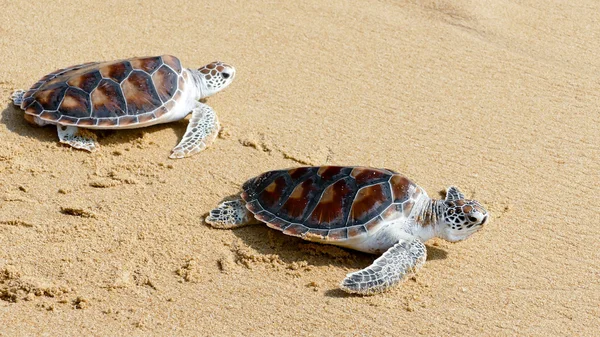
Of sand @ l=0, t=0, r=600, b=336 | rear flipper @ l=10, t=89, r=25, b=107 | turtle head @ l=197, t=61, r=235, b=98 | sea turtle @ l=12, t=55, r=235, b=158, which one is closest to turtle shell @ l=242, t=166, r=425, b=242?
sand @ l=0, t=0, r=600, b=336

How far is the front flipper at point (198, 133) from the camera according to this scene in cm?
631

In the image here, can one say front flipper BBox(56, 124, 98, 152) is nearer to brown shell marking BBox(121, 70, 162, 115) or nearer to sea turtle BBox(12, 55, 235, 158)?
sea turtle BBox(12, 55, 235, 158)

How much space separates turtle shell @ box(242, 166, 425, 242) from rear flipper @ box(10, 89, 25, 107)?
8.75 ft

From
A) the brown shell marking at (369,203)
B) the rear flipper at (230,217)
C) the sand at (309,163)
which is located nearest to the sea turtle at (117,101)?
the sand at (309,163)

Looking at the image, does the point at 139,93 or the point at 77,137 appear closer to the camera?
the point at 77,137

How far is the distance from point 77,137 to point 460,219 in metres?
3.45

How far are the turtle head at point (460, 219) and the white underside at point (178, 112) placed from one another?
9.10 feet

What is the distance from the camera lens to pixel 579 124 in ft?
22.8

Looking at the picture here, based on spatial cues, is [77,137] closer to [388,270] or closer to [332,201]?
[332,201]

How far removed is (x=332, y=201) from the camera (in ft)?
17.1

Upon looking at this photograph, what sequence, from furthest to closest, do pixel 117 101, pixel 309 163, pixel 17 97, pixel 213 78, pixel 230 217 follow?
pixel 213 78
pixel 17 97
pixel 117 101
pixel 309 163
pixel 230 217

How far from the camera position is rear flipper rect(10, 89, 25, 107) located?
6637 mm

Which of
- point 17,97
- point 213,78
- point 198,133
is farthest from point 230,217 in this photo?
point 17,97

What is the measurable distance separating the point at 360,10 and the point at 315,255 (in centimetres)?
445
